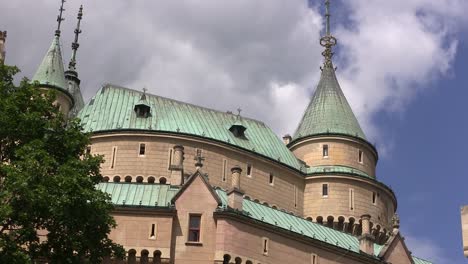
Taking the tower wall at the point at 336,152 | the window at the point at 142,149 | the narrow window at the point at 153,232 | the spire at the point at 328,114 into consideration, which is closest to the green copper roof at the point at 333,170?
the tower wall at the point at 336,152

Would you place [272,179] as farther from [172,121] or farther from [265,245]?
[265,245]

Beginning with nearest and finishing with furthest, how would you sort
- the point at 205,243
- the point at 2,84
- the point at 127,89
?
1. the point at 2,84
2. the point at 205,243
3. the point at 127,89

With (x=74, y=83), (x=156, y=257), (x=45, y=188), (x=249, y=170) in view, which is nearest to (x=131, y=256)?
(x=156, y=257)

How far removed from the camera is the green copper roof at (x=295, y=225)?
5372 cm

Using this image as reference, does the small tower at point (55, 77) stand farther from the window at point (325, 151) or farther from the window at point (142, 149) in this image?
the window at point (325, 151)

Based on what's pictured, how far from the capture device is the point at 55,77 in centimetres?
6894

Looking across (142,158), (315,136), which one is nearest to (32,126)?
(142,158)

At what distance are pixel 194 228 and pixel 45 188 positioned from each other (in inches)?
740

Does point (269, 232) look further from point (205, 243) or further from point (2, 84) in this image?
point (2, 84)

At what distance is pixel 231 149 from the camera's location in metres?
65.6

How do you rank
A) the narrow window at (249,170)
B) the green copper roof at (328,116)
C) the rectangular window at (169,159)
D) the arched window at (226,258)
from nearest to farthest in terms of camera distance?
1. the arched window at (226,258)
2. the rectangular window at (169,159)
3. the narrow window at (249,170)
4. the green copper roof at (328,116)

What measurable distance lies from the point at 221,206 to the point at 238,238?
2271 millimetres

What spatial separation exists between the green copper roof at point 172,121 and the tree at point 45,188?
27470mm

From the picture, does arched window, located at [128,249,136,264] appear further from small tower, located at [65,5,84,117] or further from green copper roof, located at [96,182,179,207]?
small tower, located at [65,5,84,117]
